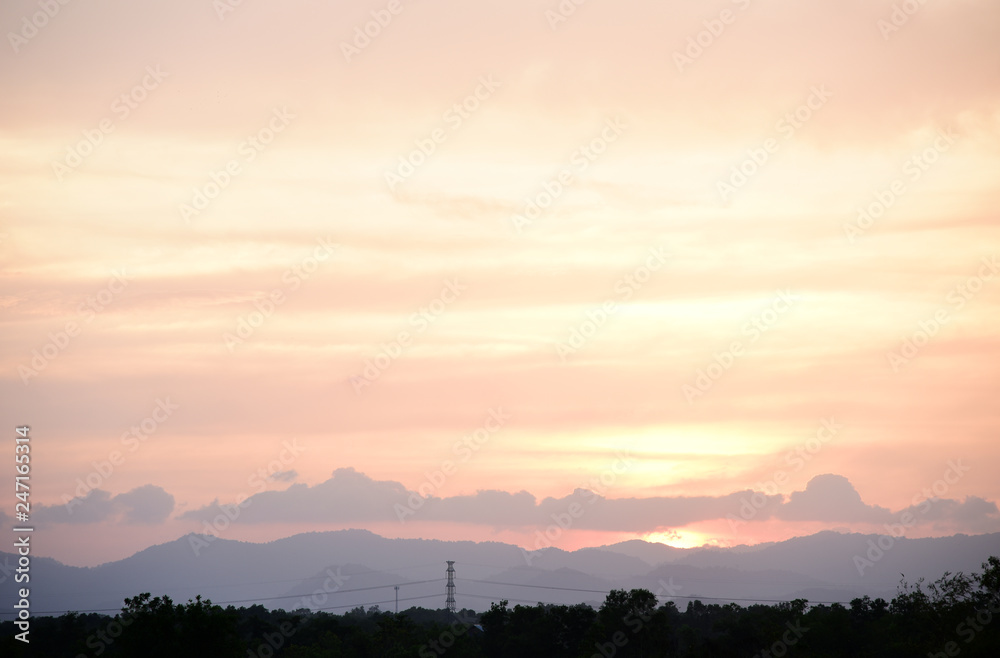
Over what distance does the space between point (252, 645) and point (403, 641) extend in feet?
72.1

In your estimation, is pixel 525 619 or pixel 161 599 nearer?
pixel 161 599

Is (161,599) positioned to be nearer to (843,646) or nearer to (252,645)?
(252,645)

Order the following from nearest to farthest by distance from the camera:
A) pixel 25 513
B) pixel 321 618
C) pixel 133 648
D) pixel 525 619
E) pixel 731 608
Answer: pixel 25 513
pixel 133 648
pixel 525 619
pixel 321 618
pixel 731 608

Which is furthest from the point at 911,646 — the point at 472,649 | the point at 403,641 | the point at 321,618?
the point at 321,618

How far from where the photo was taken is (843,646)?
381 ft

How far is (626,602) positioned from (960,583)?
144 feet

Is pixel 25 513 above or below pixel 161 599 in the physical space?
above

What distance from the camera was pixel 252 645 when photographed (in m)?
126

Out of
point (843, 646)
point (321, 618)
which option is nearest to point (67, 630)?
point (321, 618)

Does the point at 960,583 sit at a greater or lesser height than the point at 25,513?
lesser

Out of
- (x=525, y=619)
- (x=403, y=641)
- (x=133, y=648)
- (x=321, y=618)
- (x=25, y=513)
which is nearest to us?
(x=25, y=513)

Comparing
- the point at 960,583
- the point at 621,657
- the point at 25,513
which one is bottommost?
the point at 621,657

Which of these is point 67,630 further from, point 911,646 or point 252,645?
point 911,646

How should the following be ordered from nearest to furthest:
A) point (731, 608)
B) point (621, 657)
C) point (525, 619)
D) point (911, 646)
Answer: point (911, 646) < point (621, 657) < point (525, 619) < point (731, 608)
